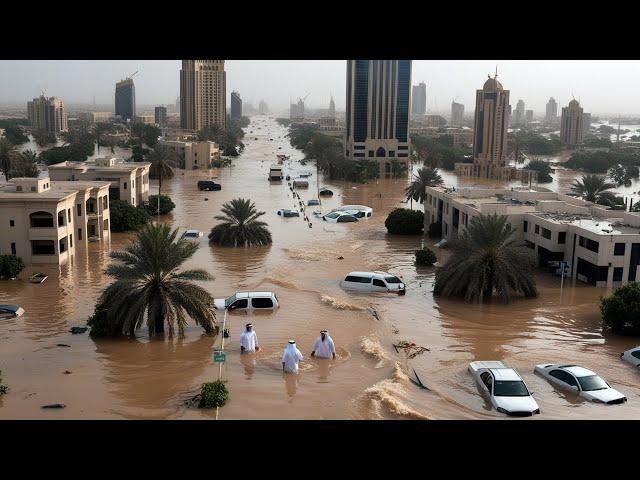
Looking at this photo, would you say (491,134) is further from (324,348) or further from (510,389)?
(510,389)

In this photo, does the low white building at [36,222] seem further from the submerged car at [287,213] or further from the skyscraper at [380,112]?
the skyscraper at [380,112]

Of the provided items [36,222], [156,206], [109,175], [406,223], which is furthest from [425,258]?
[109,175]

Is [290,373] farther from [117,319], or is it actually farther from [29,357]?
[29,357]

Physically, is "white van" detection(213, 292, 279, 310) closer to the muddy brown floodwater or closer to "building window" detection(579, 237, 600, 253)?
the muddy brown floodwater

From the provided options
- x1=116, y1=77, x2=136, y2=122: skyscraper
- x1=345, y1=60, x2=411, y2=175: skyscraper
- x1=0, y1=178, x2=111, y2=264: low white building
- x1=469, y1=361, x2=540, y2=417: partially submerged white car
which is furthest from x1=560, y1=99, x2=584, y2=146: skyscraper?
x1=116, y1=77, x2=136, y2=122: skyscraper

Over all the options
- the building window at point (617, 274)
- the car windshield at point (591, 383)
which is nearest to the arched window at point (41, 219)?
the car windshield at point (591, 383)

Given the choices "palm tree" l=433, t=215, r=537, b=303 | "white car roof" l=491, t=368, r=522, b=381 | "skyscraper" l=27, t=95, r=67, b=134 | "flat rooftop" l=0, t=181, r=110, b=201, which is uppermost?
"skyscraper" l=27, t=95, r=67, b=134
